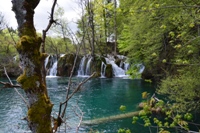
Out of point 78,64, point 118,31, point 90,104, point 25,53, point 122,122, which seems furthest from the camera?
point 118,31

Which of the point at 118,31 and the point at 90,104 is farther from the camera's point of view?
the point at 118,31

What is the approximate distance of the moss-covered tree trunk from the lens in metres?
1.46

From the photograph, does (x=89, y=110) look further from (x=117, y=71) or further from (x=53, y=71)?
(x=53, y=71)

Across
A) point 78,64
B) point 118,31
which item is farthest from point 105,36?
point 78,64

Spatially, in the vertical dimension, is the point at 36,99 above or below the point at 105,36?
below

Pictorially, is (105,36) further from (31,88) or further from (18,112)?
(31,88)

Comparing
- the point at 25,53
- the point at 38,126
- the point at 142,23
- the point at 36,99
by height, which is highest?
the point at 142,23

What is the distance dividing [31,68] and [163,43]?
385 inches

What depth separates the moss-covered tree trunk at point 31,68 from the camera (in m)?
1.46

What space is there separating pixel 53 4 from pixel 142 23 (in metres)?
10.7

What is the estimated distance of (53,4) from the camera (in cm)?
156

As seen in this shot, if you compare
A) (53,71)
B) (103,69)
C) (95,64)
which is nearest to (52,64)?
(53,71)

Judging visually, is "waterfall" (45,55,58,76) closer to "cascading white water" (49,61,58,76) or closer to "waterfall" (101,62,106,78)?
"cascading white water" (49,61,58,76)

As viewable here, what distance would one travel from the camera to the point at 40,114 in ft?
5.05
